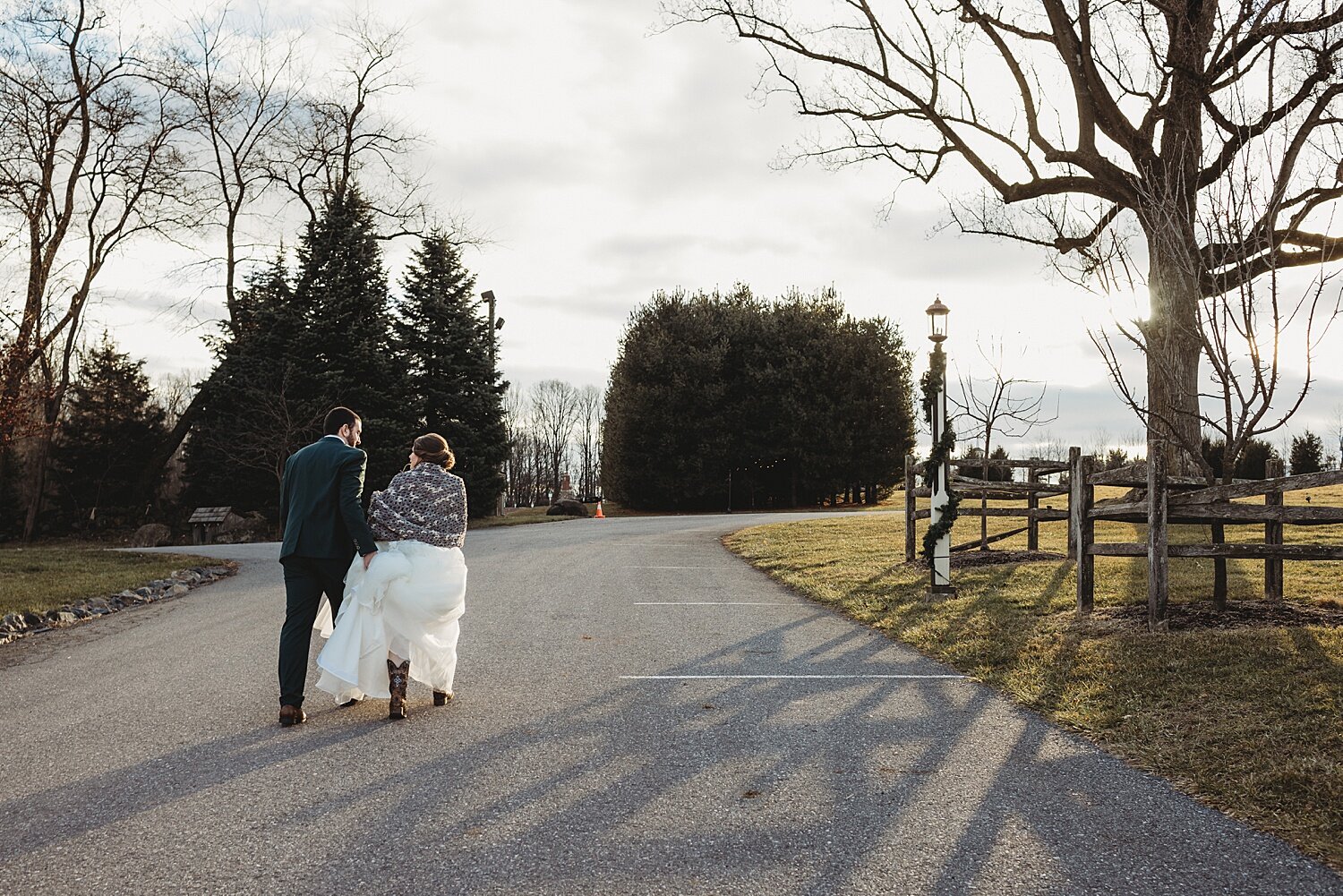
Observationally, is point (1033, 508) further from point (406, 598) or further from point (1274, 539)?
point (406, 598)

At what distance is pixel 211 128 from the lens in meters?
33.8

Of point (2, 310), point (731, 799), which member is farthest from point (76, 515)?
point (731, 799)

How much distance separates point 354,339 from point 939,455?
915 inches

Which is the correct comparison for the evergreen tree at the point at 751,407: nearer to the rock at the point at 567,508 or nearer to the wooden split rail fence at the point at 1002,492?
the rock at the point at 567,508

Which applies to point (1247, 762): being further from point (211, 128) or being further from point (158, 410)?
point (158, 410)

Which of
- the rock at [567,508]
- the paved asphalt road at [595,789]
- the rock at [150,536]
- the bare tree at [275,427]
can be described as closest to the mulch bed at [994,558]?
the paved asphalt road at [595,789]

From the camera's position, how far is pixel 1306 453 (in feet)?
129

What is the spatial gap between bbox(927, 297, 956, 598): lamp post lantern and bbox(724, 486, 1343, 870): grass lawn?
42cm

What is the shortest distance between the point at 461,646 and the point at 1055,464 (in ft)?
36.0

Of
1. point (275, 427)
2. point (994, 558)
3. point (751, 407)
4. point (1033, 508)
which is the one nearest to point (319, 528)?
point (994, 558)

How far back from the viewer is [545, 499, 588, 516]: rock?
36.1m

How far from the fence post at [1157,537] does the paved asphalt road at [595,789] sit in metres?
2.17

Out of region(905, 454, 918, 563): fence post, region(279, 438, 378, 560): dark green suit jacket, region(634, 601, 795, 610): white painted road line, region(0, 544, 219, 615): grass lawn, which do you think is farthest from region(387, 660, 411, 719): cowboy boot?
region(905, 454, 918, 563): fence post

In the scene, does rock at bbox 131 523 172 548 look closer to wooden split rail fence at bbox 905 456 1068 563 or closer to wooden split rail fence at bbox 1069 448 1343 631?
wooden split rail fence at bbox 905 456 1068 563
